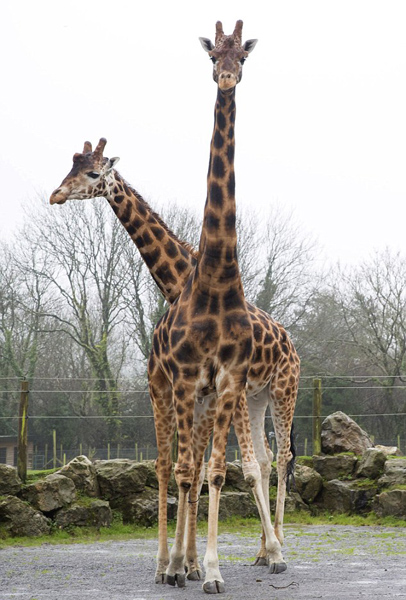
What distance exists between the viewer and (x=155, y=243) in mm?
7438

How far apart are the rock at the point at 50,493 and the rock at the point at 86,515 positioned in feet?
0.42

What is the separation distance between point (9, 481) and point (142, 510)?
2.00 metres

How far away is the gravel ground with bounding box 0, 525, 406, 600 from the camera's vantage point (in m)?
5.63

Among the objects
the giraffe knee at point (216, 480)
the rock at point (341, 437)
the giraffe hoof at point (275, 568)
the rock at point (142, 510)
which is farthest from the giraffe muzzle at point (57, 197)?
the rock at point (341, 437)

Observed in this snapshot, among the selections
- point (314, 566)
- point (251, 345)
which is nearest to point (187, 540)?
point (314, 566)

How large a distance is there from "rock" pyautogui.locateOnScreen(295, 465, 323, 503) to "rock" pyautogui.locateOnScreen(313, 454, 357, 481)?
0.25 metres

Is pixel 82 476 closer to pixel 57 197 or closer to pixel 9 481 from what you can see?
pixel 9 481

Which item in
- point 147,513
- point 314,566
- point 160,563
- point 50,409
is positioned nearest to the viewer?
point 160,563

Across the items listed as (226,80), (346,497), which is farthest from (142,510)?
(226,80)

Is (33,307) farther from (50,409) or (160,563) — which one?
(160,563)

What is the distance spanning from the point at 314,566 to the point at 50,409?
21.7 m

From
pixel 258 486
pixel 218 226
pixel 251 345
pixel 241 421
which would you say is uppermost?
pixel 218 226

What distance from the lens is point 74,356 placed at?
32344mm

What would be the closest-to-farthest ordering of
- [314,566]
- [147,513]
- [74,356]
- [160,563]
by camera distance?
1. [160,563]
2. [314,566]
3. [147,513]
4. [74,356]
